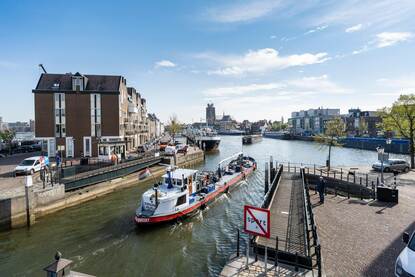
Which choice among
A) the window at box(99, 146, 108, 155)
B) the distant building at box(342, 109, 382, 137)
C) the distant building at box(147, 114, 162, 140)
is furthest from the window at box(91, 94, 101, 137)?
the distant building at box(342, 109, 382, 137)

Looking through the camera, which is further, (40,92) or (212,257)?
(40,92)

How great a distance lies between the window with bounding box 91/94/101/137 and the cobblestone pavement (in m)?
38.0

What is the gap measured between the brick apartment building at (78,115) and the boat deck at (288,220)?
98.8 ft

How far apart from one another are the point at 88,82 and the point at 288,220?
4403cm

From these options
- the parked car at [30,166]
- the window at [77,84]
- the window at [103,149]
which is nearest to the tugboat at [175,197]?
the parked car at [30,166]

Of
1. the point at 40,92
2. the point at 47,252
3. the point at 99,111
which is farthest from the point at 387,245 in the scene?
the point at 40,92

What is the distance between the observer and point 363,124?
12725 centimetres

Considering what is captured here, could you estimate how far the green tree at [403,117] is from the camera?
3669cm

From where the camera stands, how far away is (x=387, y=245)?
13.0 meters

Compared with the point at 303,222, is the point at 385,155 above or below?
above

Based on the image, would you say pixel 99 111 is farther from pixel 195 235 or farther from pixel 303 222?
pixel 303 222

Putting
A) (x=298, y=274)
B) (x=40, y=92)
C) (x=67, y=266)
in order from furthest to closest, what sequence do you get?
(x=40, y=92), (x=298, y=274), (x=67, y=266)

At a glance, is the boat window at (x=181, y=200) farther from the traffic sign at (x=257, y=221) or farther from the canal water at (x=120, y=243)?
the traffic sign at (x=257, y=221)

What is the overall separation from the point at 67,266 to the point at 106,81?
46015 millimetres
